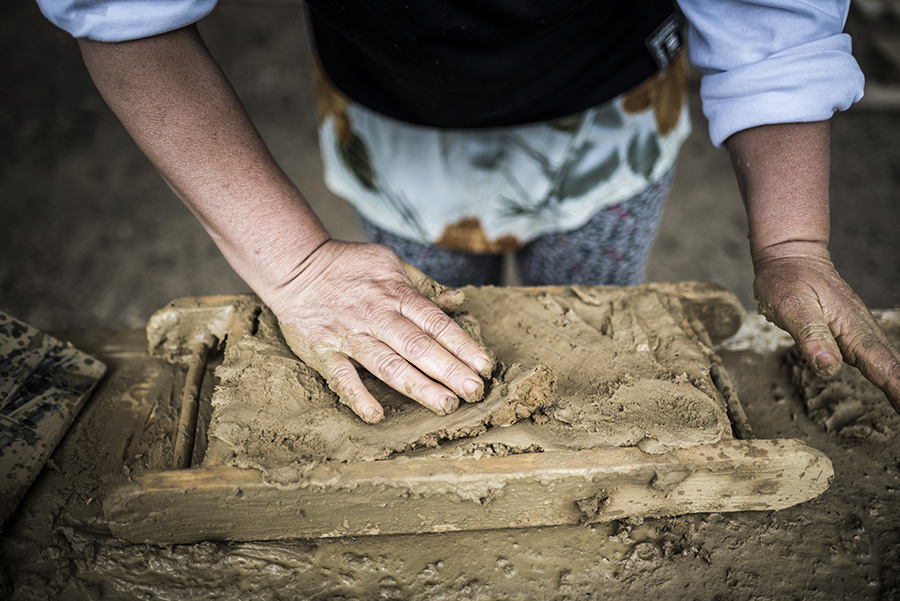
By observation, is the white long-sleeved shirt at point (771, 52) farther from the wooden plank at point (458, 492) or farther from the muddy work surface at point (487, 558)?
the muddy work surface at point (487, 558)

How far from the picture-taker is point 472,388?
49.1 inches

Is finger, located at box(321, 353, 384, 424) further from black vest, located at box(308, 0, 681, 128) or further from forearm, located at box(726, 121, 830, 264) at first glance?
forearm, located at box(726, 121, 830, 264)

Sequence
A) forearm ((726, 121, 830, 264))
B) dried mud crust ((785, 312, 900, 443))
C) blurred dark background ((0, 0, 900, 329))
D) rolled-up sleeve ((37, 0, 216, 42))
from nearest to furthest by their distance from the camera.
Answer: rolled-up sleeve ((37, 0, 216, 42)), forearm ((726, 121, 830, 264)), dried mud crust ((785, 312, 900, 443)), blurred dark background ((0, 0, 900, 329))

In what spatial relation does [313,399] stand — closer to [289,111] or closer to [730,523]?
[730,523]

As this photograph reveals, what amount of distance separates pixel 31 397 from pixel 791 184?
1765 mm

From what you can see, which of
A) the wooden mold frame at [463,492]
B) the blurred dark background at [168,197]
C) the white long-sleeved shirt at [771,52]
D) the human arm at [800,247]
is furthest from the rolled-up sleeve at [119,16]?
the blurred dark background at [168,197]

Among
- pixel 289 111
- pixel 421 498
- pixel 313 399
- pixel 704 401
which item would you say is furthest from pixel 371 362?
pixel 289 111

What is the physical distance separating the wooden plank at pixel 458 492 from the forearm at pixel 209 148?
1.52ft

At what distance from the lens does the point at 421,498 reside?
4.02 ft

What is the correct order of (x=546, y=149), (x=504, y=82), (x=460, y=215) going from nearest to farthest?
1. (x=504, y=82)
2. (x=546, y=149)
3. (x=460, y=215)

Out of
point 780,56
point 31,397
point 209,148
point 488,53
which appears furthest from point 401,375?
point 780,56

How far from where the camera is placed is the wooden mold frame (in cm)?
120

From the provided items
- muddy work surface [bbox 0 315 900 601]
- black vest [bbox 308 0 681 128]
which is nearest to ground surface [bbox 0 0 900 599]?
muddy work surface [bbox 0 315 900 601]

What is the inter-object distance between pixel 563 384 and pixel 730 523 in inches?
17.9
